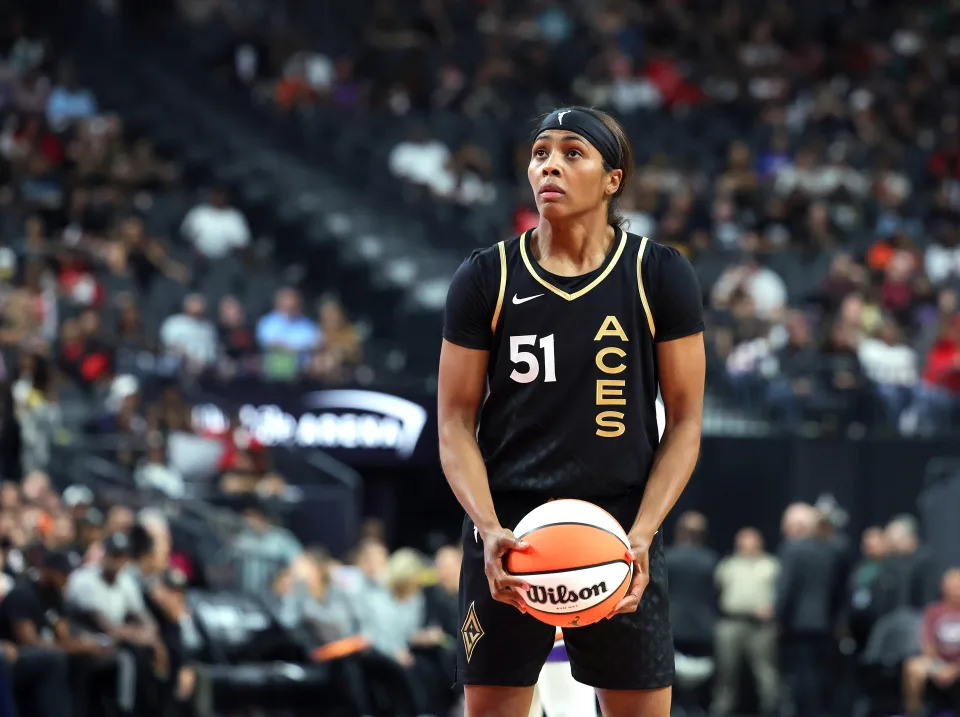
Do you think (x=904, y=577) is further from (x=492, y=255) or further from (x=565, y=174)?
(x=565, y=174)

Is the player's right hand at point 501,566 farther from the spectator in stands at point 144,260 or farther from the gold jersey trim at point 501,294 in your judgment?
the spectator in stands at point 144,260

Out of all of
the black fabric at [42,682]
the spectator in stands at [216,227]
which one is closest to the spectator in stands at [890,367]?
the spectator in stands at [216,227]

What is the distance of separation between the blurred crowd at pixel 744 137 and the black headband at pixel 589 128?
1191 centimetres

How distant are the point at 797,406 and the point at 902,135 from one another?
684cm

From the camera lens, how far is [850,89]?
23281mm

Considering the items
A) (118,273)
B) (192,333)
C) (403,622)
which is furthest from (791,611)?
(118,273)

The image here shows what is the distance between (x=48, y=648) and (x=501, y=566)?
7.11 metres

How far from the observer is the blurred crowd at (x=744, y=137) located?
1691 centimetres

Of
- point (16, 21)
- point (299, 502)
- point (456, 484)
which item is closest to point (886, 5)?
point (16, 21)

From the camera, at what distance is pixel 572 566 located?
4.50 m

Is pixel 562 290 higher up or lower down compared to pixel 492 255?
lower down

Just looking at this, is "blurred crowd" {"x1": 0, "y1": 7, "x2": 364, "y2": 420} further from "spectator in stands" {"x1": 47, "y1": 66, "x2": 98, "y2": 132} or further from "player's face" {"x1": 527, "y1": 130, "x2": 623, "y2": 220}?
"player's face" {"x1": 527, "y1": 130, "x2": 623, "y2": 220}

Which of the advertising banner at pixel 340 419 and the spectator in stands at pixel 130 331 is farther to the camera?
the advertising banner at pixel 340 419

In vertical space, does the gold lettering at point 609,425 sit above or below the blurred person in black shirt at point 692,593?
above
